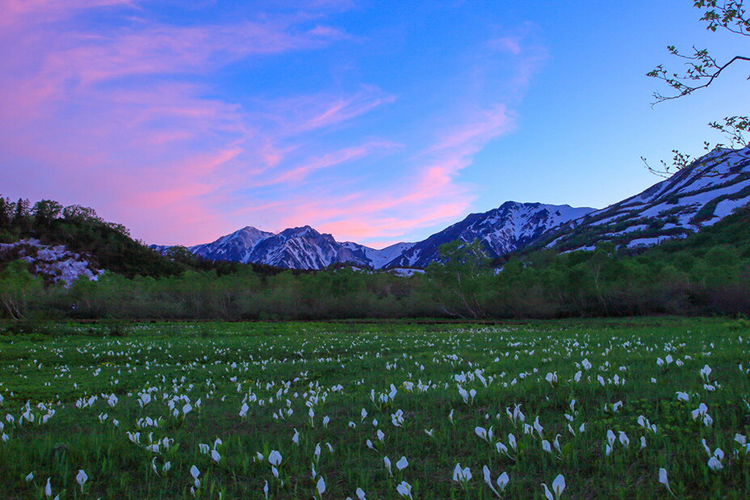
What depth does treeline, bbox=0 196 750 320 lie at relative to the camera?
148 ft

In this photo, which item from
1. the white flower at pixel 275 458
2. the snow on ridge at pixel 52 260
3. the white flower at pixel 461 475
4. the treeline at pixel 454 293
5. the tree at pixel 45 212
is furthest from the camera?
the tree at pixel 45 212

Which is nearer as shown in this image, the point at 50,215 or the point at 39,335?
the point at 39,335

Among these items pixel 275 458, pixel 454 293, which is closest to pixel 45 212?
pixel 454 293

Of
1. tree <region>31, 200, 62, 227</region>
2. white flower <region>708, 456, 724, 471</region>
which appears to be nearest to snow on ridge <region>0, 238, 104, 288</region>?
tree <region>31, 200, 62, 227</region>

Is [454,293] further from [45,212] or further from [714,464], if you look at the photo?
[45,212]

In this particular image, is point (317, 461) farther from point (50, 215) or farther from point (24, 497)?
point (50, 215)

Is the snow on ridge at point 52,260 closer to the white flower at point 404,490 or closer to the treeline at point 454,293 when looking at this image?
the treeline at point 454,293

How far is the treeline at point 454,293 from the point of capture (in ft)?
148

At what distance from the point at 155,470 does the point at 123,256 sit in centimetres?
17442

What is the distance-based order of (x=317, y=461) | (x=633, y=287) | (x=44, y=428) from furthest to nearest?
1. (x=633, y=287)
2. (x=44, y=428)
3. (x=317, y=461)

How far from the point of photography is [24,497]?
362 centimetres

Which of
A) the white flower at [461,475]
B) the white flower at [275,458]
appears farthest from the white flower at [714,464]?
the white flower at [275,458]

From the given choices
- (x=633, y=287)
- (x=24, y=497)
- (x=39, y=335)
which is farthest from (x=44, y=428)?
(x=633, y=287)

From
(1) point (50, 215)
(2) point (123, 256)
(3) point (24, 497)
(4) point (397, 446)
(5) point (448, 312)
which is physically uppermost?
(1) point (50, 215)
